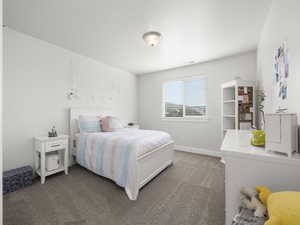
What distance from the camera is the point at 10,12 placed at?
69.5 inches

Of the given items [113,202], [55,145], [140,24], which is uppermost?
[140,24]

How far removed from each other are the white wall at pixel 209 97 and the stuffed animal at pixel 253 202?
2776 millimetres

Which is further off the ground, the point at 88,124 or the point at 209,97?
the point at 209,97

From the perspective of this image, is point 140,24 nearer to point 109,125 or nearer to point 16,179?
point 109,125

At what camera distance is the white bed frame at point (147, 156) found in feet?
6.40

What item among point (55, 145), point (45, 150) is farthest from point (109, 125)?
point (45, 150)

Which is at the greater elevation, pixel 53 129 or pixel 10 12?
pixel 10 12

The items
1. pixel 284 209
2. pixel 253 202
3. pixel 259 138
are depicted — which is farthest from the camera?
pixel 259 138

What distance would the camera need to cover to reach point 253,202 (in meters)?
0.78

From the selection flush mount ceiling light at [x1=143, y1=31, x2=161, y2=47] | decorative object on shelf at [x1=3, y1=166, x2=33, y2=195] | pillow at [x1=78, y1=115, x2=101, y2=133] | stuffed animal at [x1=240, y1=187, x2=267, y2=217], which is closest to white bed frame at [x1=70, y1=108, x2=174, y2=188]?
pillow at [x1=78, y1=115, x2=101, y2=133]

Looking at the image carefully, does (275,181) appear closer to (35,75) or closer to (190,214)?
(190,214)

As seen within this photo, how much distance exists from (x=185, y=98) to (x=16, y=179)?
13.2 ft

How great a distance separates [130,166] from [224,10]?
250cm

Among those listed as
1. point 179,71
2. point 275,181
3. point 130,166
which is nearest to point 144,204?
point 130,166
